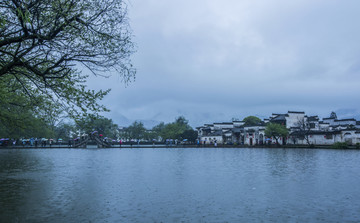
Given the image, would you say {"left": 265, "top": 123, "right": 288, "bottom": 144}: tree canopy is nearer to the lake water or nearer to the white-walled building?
the white-walled building

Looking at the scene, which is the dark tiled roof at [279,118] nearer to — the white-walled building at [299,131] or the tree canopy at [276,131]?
the white-walled building at [299,131]

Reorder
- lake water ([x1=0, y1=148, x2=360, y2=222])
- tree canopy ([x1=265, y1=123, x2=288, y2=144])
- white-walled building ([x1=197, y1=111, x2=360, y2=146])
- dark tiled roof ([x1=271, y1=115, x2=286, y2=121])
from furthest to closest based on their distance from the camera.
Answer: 1. dark tiled roof ([x1=271, y1=115, x2=286, y2=121])
2. tree canopy ([x1=265, y1=123, x2=288, y2=144])
3. white-walled building ([x1=197, y1=111, x2=360, y2=146])
4. lake water ([x1=0, y1=148, x2=360, y2=222])

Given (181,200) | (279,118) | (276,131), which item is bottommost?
(181,200)

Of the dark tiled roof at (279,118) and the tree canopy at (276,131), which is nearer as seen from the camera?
the tree canopy at (276,131)

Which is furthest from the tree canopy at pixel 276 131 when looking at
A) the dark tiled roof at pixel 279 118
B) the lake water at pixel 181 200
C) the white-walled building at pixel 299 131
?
the lake water at pixel 181 200

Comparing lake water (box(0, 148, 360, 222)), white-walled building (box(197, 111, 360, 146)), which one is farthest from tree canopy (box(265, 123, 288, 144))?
lake water (box(0, 148, 360, 222))

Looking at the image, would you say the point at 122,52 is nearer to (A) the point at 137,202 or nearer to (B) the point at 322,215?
(A) the point at 137,202

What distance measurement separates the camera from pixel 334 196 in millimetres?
9930

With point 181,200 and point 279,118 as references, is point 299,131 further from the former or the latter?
point 181,200

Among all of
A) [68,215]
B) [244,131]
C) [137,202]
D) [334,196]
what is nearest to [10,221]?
[68,215]

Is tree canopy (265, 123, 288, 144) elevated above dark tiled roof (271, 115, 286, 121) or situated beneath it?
situated beneath

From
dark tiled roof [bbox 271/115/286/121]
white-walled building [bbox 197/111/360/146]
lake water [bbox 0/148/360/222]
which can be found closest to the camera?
lake water [bbox 0/148/360/222]

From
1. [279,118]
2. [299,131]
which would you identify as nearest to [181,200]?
[299,131]

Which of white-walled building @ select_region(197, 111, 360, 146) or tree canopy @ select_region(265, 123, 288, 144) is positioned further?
tree canopy @ select_region(265, 123, 288, 144)
